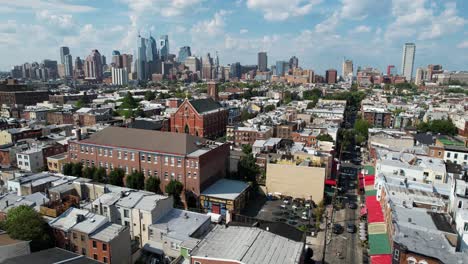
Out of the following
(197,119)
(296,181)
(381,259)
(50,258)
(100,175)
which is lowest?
(381,259)

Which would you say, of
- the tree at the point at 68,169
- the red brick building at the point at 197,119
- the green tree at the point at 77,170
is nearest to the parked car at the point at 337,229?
the green tree at the point at 77,170

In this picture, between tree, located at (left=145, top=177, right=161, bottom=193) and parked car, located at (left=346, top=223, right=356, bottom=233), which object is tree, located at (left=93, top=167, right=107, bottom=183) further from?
parked car, located at (left=346, top=223, right=356, bottom=233)

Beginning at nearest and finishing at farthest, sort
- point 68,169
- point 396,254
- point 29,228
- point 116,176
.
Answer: point 396,254
point 29,228
point 116,176
point 68,169

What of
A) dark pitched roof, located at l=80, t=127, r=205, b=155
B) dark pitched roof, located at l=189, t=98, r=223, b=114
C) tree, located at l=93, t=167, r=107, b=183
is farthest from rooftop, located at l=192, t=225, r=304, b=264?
dark pitched roof, located at l=189, t=98, r=223, b=114

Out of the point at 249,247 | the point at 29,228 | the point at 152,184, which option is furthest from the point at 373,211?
the point at 29,228

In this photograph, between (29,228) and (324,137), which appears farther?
(324,137)

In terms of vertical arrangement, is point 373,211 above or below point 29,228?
below

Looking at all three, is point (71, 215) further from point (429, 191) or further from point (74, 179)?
point (429, 191)

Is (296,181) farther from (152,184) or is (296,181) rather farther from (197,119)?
(197,119)

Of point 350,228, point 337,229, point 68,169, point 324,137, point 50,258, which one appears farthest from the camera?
point 324,137
